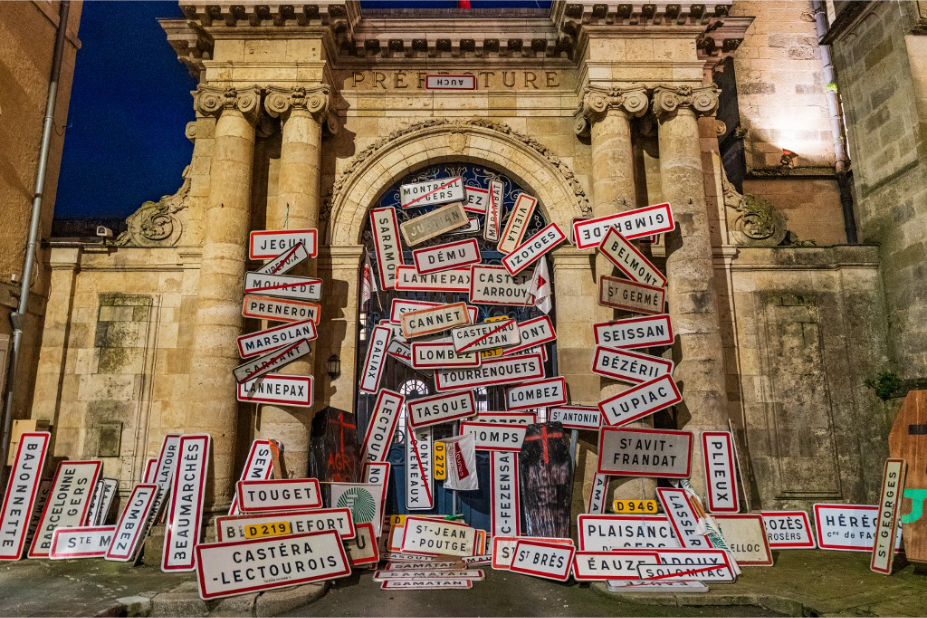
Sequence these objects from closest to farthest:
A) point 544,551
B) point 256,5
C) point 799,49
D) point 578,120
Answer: point 544,551, point 256,5, point 578,120, point 799,49

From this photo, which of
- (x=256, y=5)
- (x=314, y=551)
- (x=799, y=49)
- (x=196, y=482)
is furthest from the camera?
(x=799, y=49)

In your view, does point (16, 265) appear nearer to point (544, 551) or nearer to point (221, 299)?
point (221, 299)

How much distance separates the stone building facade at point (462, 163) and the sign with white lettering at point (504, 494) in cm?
97

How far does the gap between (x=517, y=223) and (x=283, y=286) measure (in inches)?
137

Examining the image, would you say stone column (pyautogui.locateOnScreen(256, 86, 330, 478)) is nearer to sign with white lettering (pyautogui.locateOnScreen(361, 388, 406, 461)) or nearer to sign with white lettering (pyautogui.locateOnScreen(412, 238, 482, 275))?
sign with white lettering (pyautogui.locateOnScreen(361, 388, 406, 461))

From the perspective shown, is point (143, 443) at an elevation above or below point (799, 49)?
below

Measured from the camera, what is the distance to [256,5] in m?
8.57

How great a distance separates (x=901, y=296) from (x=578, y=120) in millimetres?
5228

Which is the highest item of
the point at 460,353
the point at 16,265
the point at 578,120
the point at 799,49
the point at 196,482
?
the point at 799,49

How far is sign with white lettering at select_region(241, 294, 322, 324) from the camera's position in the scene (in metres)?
7.84

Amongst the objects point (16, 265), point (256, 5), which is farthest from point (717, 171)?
point (16, 265)

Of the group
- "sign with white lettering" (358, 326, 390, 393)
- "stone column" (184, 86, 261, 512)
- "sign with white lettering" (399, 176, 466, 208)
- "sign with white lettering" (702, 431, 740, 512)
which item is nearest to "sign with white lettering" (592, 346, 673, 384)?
"sign with white lettering" (702, 431, 740, 512)

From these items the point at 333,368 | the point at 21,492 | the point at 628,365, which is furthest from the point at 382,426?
the point at 21,492

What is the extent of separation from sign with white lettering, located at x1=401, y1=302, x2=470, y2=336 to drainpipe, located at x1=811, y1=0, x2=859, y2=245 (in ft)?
26.9
